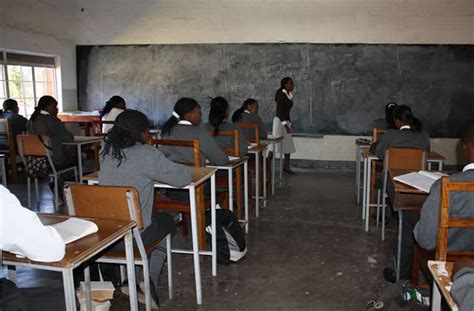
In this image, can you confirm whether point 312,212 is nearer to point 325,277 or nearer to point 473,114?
point 325,277

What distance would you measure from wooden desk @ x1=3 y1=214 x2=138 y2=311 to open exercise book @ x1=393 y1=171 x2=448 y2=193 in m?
1.60

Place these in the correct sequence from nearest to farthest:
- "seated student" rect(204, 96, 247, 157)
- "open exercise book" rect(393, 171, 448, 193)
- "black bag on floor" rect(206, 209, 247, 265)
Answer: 1. "open exercise book" rect(393, 171, 448, 193)
2. "black bag on floor" rect(206, 209, 247, 265)
3. "seated student" rect(204, 96, 247, 157)

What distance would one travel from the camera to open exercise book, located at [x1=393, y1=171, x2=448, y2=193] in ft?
8.14

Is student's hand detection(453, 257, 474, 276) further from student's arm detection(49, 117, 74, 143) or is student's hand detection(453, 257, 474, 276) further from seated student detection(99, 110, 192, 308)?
student's arm detection(49, 117, 74, 143)

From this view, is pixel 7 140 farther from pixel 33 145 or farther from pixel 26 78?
pixel 26 78

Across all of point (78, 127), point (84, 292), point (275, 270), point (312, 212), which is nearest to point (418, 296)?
point (275, 270)

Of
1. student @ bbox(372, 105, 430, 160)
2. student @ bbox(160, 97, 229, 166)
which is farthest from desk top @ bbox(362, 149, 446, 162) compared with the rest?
student @ bbox(160, 97, 229, 166)

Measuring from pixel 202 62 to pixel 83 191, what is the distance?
5619 mm

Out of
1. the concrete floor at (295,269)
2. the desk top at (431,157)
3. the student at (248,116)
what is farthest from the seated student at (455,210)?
the student at (248,116)

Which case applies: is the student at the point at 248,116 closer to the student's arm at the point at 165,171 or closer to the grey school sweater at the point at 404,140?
the grey school sweater at the point at 404,140

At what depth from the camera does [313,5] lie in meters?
6.96

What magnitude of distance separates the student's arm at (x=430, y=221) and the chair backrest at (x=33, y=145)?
3.75 m

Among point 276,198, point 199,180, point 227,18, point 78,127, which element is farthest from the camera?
point 78,127

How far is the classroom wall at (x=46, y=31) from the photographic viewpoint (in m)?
6.51
